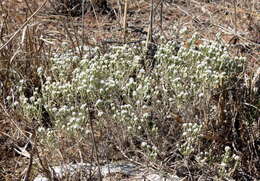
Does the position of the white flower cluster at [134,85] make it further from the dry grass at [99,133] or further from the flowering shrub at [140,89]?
the dry grass at [99,133]

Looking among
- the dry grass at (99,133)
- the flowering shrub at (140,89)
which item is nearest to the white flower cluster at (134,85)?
the flowering shrub at (140,89)

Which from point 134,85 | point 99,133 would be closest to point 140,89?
point 134,85

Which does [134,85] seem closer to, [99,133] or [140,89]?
[140,89]

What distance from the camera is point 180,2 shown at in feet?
17.6

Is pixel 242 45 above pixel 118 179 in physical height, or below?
above

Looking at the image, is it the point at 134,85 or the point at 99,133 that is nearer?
the point at 134,85

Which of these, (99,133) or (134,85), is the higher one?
(134,85)

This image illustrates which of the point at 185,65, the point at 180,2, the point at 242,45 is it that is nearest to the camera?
the point at 185,65

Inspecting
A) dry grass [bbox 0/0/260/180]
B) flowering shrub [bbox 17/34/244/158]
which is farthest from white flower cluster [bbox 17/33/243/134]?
dry grass [bbox 0/0/260/180]

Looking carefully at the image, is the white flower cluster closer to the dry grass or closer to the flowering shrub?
the flowering shrub

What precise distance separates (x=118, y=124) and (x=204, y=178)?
0.62m

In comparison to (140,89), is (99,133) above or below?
below

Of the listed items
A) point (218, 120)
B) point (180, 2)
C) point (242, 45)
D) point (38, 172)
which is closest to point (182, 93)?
point (218, 120)

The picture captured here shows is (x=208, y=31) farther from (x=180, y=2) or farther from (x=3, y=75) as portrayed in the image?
(x=3, y=75)
